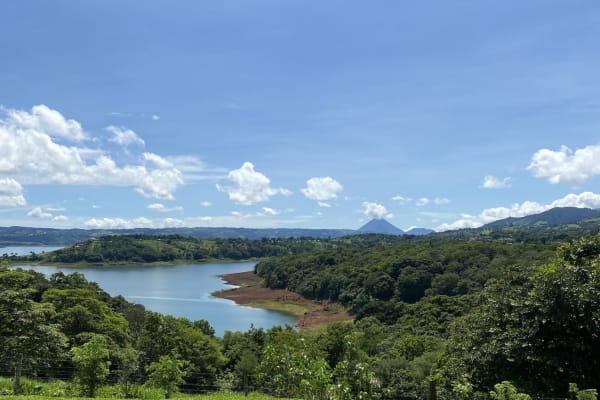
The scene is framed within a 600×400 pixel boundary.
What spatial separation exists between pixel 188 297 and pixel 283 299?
14.6 meters

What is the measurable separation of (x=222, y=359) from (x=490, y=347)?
17.1 metres

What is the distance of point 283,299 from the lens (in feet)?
238

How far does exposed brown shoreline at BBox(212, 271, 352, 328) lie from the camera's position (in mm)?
57697

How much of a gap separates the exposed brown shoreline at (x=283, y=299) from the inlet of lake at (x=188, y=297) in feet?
7.47

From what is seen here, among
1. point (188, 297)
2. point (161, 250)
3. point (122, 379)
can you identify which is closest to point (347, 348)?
point (122, 379)

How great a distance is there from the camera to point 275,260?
9856 cm

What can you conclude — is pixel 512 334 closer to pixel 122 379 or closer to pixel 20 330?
pixel 122 379

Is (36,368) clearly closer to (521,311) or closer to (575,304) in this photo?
(521,311)

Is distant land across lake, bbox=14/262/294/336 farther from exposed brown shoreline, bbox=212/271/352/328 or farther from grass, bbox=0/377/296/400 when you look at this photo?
grass, bbox=0/377/296/400

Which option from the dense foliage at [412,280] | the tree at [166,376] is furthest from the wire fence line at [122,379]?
the dense foliage at [412,280]

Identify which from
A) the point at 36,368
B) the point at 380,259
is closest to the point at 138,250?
the point at 380,259

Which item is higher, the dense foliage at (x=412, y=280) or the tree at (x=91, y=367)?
the tree at (x=91, y=367)

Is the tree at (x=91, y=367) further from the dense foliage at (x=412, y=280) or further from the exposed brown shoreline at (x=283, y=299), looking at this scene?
the exposed brown shoreline at (x=283, y=299)

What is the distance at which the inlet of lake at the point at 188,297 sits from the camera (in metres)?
52.3
